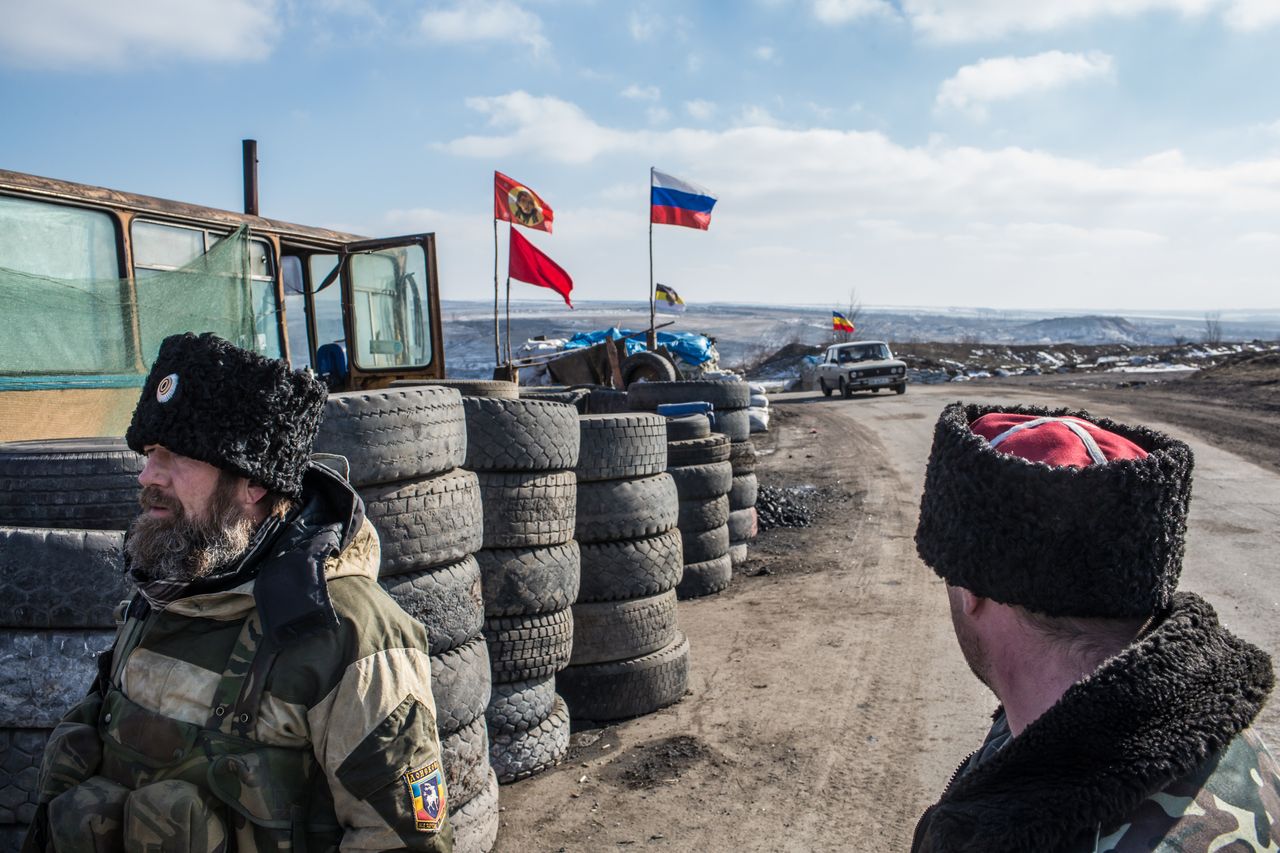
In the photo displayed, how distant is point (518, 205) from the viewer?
1666 centimetres

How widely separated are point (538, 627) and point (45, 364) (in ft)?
10.6

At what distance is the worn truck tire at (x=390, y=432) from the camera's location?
3701 millimetres

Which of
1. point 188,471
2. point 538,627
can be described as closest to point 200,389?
point 188,471

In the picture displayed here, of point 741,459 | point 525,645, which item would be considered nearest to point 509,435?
point 525,645

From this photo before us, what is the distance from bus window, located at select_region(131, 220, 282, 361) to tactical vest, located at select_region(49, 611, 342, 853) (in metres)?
4.55

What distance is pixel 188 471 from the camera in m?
2.32

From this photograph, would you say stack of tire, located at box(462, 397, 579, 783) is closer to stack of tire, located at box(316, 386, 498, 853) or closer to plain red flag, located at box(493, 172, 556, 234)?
stack of tire, located at box(316, 386, 498, 853)

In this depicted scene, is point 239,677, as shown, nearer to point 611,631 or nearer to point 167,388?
point 167,388

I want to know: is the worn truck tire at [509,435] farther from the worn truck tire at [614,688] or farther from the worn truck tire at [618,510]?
the worn truck tire at [614,688]

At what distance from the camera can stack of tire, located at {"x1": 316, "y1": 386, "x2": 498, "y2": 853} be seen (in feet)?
12.4

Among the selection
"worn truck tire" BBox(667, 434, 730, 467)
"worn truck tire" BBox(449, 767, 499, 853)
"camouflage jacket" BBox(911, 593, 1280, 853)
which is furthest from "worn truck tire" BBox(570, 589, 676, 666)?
"camouflage jacket" BBox(911, 593, 1280, 853)

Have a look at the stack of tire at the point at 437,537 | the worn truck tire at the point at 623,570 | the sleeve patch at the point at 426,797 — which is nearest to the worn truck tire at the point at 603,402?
the worn truck tire at the point at 623,570

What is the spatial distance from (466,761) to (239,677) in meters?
2.23

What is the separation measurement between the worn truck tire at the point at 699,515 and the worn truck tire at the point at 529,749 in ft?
11.1
